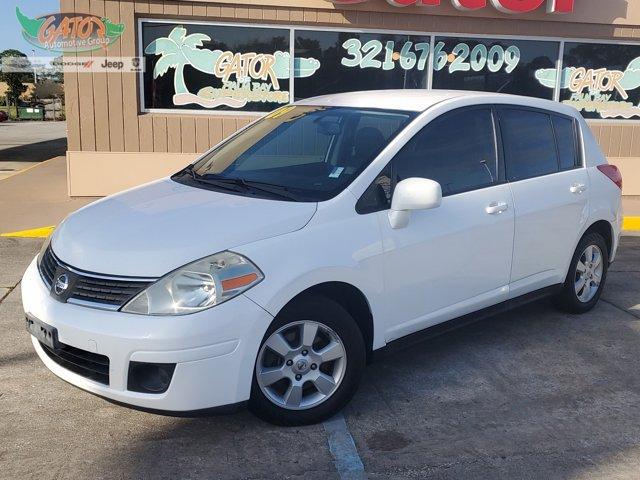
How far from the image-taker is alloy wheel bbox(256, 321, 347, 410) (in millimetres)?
3361

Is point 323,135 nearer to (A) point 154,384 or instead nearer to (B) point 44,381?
(A) point 154,384

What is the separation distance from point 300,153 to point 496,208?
1286 millimetres

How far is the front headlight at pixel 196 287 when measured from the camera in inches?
120

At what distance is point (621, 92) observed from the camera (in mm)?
11664

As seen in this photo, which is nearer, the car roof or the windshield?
the windshield

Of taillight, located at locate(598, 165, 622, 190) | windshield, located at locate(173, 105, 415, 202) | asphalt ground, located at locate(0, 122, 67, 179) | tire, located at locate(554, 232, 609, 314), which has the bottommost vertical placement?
asphalt ground, located at locate(0, 122, 67, 179)

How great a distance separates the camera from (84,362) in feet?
10.5

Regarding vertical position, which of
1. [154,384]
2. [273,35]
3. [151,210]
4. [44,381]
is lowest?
[44,381]

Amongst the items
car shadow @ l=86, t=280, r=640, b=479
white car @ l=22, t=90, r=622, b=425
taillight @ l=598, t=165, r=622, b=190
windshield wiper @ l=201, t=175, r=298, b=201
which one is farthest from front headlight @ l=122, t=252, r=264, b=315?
taillight @ l=598, t=165, r=622, b=190

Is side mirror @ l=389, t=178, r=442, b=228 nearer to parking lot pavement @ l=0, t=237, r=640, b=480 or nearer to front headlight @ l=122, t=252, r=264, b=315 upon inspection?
front headlight @ l=122, t=252, r=264, b=315

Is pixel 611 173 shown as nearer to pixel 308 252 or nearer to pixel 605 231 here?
pixel 605 231

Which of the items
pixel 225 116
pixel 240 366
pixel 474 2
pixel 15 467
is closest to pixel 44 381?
pixel 15 467

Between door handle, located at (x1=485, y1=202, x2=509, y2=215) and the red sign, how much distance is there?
20.9ft

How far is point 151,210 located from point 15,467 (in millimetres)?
1428
